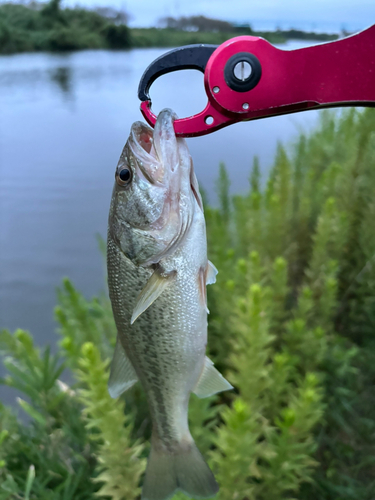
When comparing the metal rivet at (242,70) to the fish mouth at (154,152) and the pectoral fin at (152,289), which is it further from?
the pectoral fin at (152,289)

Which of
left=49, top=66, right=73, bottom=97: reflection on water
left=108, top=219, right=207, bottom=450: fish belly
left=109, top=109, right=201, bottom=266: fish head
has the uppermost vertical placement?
left=49, top=66, right=73, bottom=97: reflection on water

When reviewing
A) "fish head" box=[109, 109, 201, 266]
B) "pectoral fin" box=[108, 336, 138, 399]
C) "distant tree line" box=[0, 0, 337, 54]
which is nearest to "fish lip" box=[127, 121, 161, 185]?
"fish head" box=[109, 109, 201, 266]

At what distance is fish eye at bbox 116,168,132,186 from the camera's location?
0.49m

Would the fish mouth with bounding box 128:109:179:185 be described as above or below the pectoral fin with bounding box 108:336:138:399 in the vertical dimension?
above

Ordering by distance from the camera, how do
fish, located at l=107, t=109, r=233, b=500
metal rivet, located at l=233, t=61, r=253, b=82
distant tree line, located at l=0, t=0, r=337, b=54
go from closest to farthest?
metal rivet, located at l=233, t=61, r=253, b=82, fish, located at l=107, t=109, r=233, b=500, distant tree line, located at l=0, t=0, r=337, b=54

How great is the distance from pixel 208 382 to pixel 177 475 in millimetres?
157

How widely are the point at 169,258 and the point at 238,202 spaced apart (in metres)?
0.79

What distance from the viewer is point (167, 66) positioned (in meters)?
0.38

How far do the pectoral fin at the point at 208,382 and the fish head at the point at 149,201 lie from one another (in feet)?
0.59

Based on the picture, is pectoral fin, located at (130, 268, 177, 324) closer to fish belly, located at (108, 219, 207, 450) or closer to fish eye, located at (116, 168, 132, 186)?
fish belly, located at (108, 219, 207, 450)

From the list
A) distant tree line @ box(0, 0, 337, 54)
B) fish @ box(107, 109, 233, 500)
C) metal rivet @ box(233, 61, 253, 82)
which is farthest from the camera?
distant tree line @ box(0, 0, 337, 54)

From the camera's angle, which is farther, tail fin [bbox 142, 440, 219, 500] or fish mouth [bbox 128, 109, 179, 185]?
tail fin [bbox 142, 440, 219, 500]

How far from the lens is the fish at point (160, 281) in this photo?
0.47 metres

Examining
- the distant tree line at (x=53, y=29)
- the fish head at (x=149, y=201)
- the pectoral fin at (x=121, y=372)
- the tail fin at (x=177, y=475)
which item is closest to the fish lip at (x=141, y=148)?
the fish head at (x=149, y=201)
